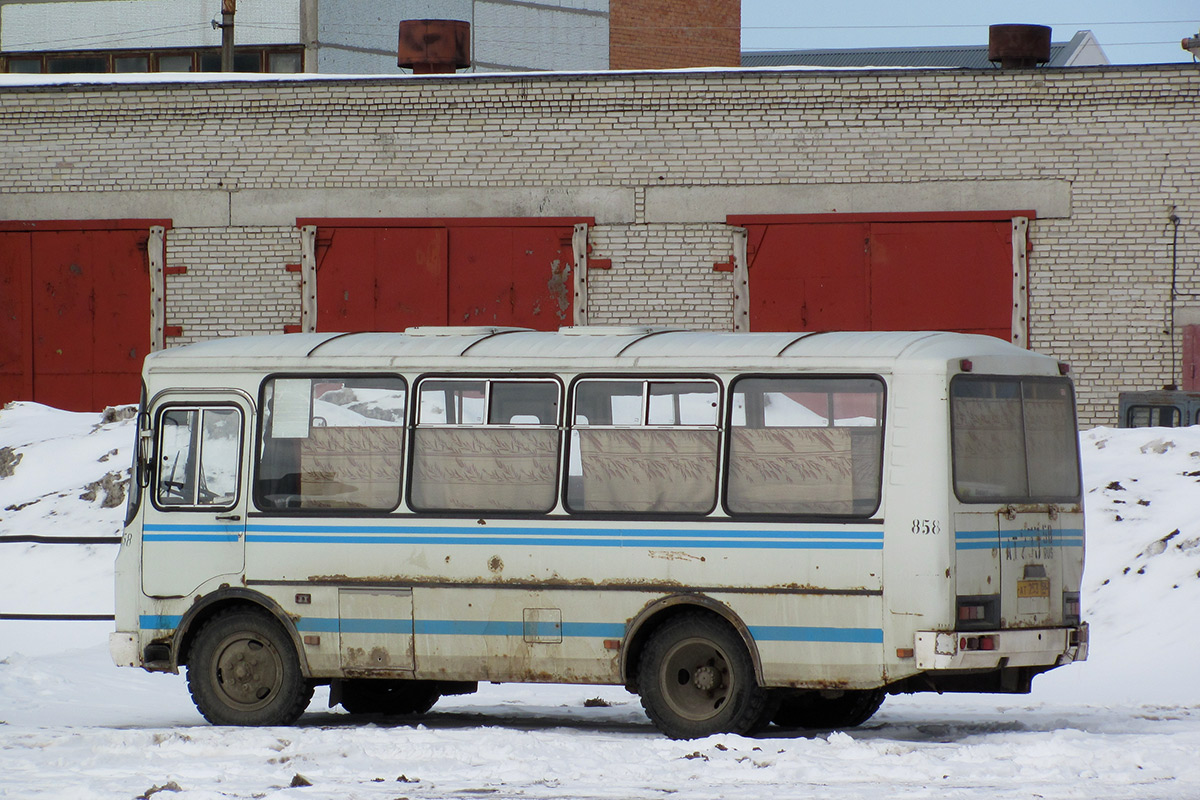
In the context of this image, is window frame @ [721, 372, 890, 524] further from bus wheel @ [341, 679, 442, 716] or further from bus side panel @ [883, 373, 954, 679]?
bus wheel @ [341, 679, 442, 716]

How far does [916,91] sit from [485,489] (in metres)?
14.1

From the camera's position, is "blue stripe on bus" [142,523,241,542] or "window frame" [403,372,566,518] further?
"blue stripe on bus" [142,523,241,542]

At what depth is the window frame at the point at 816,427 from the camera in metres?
9.96

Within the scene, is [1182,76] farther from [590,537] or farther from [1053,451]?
[590,537]

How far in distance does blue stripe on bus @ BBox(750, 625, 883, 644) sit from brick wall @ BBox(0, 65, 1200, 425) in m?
13.7

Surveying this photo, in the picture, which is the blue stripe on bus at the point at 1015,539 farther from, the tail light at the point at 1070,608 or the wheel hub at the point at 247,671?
the wheel hub at the point at 247,671

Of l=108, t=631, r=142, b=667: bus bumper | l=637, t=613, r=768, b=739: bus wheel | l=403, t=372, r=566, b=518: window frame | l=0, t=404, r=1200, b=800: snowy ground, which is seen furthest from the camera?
l=108, t=631, r=142, b=667: bus bumper

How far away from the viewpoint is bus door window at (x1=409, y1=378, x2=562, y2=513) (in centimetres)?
1073

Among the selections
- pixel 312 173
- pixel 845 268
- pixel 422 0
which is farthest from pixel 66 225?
pixel 422 0

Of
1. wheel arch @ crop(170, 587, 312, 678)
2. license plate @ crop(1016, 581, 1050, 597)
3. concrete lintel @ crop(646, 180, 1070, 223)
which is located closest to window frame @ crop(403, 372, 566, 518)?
wheel arch @ crop(170, 587, 312, 678)

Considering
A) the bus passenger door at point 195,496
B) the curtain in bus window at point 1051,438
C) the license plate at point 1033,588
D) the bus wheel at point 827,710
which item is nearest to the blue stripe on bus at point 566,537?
the bus passenger door at point 195,496

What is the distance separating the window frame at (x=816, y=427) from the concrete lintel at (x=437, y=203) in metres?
13.6

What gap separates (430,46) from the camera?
2611cm

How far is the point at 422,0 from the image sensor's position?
37.2 metres
